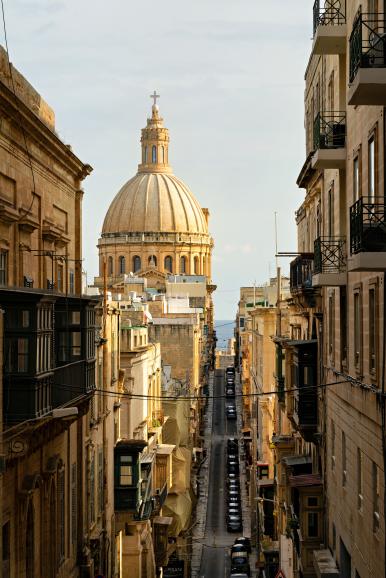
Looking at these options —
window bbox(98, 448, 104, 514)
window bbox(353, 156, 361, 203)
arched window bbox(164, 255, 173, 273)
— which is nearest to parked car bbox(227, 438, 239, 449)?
arched window bbox(164, 255, 173, 273)

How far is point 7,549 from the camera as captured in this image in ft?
57.4

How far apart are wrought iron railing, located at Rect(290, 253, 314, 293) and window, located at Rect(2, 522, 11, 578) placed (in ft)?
31.1

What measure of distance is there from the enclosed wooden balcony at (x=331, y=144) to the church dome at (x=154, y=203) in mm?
95302

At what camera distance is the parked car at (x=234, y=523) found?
5703cm

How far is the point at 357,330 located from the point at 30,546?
21.7 ft

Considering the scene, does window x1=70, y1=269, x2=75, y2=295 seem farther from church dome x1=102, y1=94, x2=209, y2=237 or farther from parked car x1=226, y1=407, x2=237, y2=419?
church dome x1=102, y1=94, x2=209, y2=237

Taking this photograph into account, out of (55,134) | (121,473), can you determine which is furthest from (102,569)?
(55,134)

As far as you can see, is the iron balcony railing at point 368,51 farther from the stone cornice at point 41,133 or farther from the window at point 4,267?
the window at point 4,267

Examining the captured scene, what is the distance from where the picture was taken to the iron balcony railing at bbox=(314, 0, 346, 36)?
63.2ft

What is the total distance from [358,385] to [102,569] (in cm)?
1252

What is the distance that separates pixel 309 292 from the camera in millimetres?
25281

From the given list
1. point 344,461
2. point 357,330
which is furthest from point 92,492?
point 357,330

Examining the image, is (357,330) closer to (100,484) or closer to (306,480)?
(306,480)

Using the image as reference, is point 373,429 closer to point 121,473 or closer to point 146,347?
point 121,473
